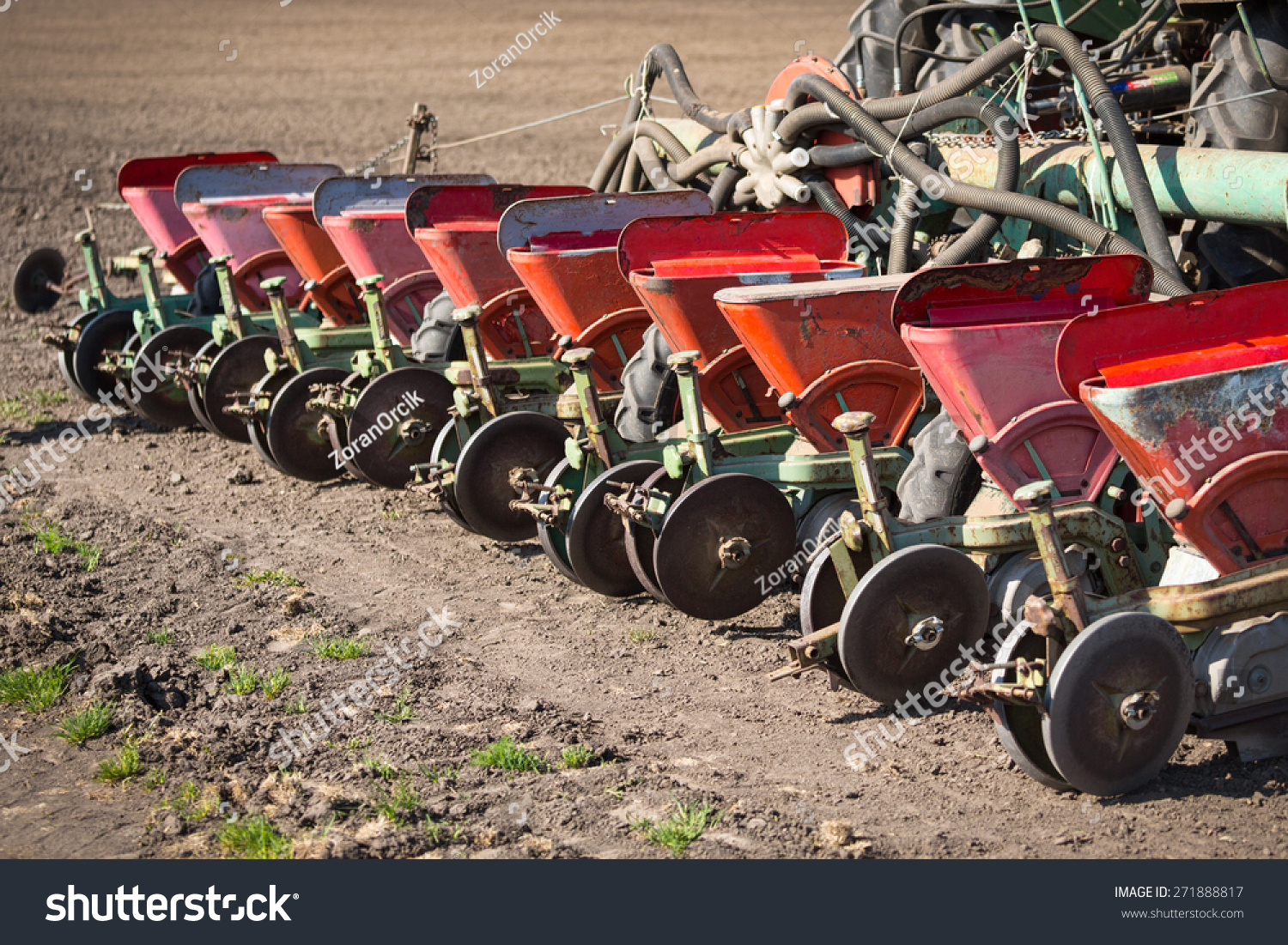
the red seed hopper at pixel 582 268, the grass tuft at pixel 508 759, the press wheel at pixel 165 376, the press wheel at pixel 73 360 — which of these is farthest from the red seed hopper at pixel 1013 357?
the press wheel at pixel 73 360

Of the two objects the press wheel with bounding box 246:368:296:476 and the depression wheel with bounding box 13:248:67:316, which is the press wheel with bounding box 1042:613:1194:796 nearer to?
the press wheel with bounding box 246:368:296:476

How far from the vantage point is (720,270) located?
557 cm

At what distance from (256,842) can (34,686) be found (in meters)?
1.60

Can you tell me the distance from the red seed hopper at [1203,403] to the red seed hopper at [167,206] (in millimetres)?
6910

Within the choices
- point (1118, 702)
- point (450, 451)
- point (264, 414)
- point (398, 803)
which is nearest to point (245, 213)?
point (264, 414)

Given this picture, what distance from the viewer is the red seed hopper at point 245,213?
27.5ft

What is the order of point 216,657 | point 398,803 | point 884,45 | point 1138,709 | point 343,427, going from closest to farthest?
point 1138,709 → point 398,803 → point 216,657 → point 343,427 → point 884,45

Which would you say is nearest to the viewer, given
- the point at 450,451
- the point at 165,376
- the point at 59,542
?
the point at 450,451

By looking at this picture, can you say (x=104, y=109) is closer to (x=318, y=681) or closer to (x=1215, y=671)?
(x=318, y=681)

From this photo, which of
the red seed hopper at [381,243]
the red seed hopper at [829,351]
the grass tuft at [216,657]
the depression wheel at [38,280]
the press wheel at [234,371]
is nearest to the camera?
the red seed hopper at [829,351]

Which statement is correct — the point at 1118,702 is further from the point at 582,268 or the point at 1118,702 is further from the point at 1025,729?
the point at 582,268

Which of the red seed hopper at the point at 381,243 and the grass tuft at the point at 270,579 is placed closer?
the grass tuft at the point at 270,579

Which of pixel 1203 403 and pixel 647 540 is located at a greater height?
pixel 1203 403

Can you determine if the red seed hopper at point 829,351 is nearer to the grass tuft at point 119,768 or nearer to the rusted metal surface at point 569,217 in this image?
the rusted metal surface at point 569,217
